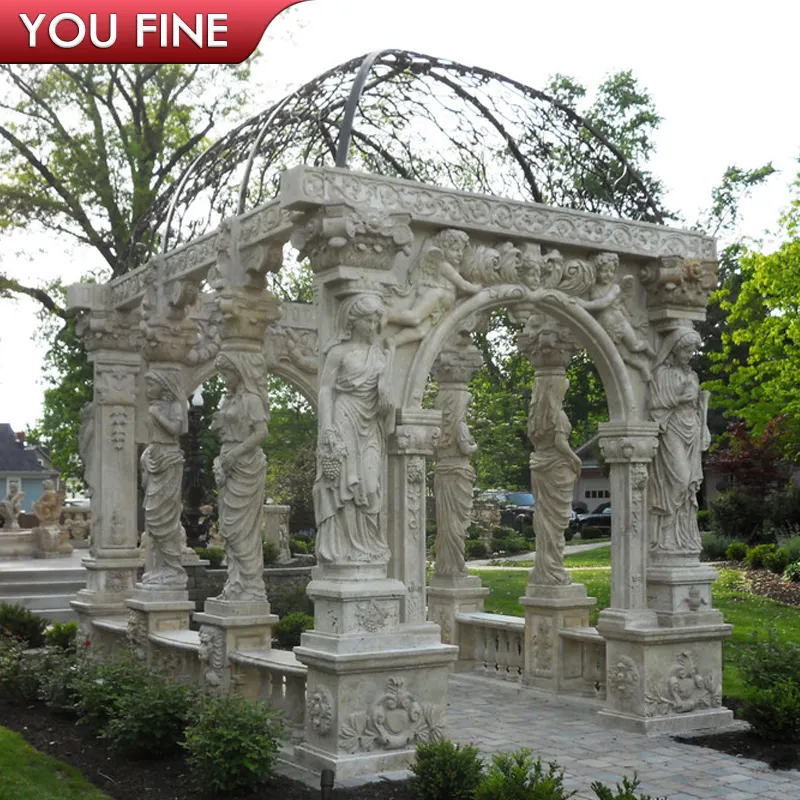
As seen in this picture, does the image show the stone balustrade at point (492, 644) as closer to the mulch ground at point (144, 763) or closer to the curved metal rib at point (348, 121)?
the mulch ground at point (144, 763)

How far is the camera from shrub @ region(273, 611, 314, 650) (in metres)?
14.2

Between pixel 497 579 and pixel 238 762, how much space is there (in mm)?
14853

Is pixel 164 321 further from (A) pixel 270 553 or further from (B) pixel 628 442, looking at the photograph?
(A) pixel 270 553

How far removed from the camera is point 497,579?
22.1 meters

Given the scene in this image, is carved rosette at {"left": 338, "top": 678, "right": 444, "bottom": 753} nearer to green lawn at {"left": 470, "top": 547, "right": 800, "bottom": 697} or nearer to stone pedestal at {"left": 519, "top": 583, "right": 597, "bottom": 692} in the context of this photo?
stone pedestal at {"left": 519, "top": 583, "right": 597, "bottom": 692}

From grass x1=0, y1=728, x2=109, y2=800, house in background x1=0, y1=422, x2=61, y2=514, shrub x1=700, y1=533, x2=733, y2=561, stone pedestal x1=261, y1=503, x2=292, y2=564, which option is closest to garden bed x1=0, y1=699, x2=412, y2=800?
grass x1=0, y1=728, x2=109, y2=800

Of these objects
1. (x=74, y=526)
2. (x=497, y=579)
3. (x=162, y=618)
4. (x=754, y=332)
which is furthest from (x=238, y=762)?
(x=74, y=526)

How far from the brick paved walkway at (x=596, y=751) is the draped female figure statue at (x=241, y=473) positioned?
2.16m

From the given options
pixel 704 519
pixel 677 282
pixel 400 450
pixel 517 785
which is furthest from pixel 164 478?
pixel 704 519

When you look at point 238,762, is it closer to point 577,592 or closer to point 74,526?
point 577,592

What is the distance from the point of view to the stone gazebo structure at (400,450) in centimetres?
827

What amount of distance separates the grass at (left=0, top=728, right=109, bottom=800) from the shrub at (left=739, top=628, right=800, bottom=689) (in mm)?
5071

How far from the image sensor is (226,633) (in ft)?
32.0

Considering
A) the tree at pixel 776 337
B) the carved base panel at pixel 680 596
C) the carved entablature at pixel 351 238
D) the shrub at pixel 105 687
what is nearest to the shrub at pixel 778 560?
the tree at pixel 776 337
